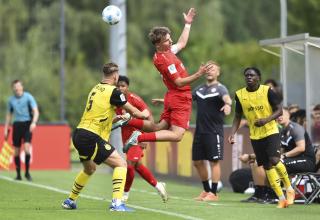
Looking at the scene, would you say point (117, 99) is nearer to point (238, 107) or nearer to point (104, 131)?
point (104, 131)

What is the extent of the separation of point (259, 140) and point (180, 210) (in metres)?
1.97

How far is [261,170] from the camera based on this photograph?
17500mm

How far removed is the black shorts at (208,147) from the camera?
17891 mm

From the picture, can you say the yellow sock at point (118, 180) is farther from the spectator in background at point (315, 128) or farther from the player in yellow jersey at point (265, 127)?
the spectator in background at point (315, 128)

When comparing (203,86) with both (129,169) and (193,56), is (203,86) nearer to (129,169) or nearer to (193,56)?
(129,169)

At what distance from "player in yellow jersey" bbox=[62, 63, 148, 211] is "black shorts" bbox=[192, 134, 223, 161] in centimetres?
378

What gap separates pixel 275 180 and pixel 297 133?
71.3 inches

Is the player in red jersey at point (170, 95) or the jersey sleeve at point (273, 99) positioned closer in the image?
the player in red jersey at point (170, 95)

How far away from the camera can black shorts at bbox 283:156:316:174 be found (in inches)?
671

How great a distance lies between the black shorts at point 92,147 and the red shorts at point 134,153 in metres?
2.20

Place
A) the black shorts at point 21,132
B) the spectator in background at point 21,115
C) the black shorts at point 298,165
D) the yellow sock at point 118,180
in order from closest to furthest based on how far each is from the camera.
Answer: the yellow sock at point 118,180 → the black shorts at point 298,165 → the spectator in background at point 21,115 → the black shorts at point 21,132

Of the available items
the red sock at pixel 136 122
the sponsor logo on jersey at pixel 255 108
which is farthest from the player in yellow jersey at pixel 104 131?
the sponsor logo on jersey at pixel 255 108

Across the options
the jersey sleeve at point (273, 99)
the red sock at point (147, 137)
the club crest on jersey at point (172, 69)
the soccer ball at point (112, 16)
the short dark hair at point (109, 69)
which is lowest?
the red sock at point (147, 137)

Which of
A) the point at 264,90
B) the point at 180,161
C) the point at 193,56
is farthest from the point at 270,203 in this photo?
the point at 193,56
